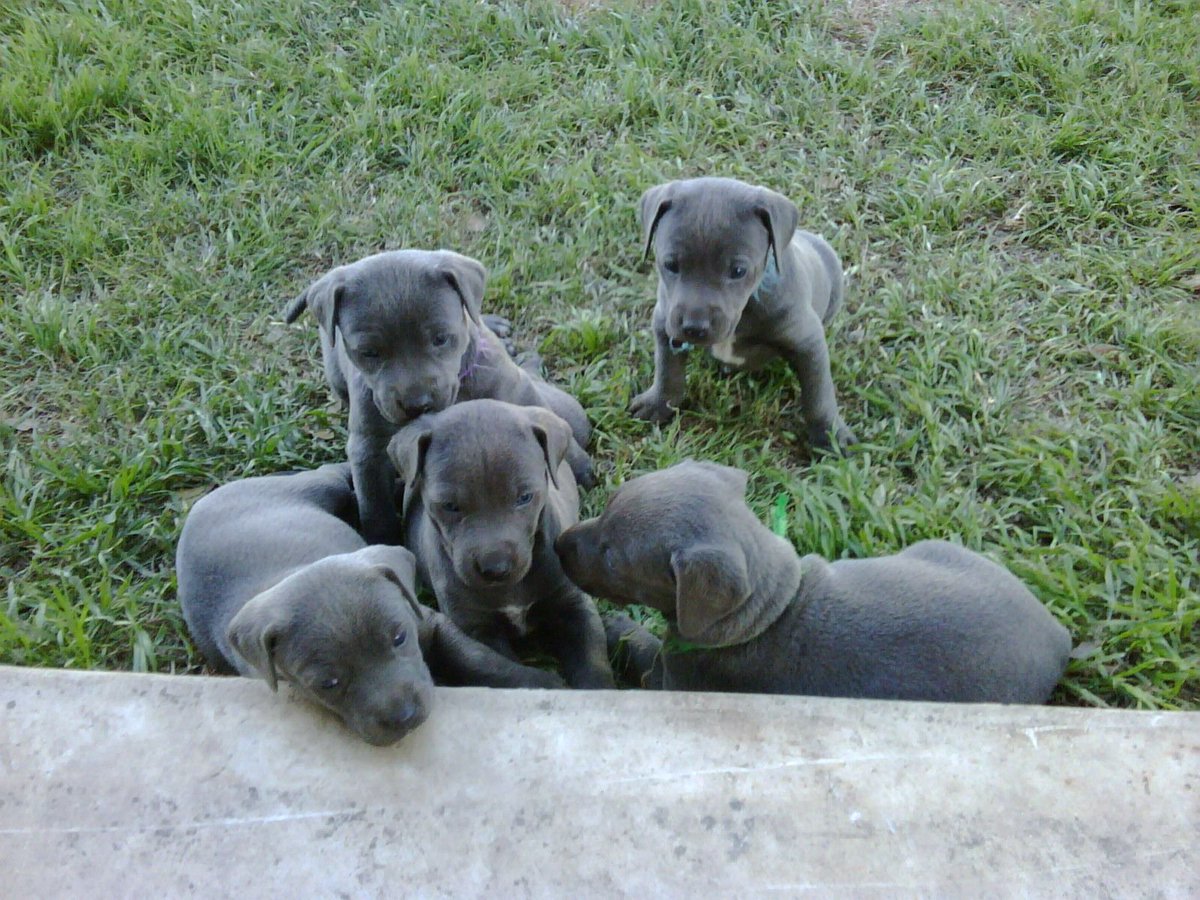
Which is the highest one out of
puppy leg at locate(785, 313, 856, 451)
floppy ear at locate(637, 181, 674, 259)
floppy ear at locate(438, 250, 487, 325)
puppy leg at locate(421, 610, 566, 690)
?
floppy ear at locate(637, 181, 674, 259)

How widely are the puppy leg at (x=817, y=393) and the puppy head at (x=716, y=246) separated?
523 millimetres

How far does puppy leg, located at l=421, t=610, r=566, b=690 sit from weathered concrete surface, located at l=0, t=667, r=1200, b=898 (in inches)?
20.5

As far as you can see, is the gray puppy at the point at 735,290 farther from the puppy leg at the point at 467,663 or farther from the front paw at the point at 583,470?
the puppy leg at the point at 467,663

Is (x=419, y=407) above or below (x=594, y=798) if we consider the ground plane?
above


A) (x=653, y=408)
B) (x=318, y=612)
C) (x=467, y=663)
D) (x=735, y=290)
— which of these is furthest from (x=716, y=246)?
(x=318, y=612)

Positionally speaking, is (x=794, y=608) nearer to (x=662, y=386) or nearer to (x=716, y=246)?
(x=716, y=246)

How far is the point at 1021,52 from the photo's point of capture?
7961 mm

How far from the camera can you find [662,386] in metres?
5.92

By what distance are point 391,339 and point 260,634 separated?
1592 mm

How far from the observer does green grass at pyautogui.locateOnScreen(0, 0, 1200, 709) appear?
209 inches

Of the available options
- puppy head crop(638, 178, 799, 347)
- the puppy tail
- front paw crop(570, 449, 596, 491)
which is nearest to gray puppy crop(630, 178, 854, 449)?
puppy head crop(638, 178, 799, 347)

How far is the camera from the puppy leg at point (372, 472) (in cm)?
524

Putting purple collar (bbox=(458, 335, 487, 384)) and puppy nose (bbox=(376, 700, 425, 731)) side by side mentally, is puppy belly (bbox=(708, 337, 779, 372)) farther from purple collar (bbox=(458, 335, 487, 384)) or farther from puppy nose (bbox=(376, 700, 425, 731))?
puppy nose (bbox=(376, 700, 425, 731))

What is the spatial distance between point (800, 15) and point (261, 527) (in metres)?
6.03
